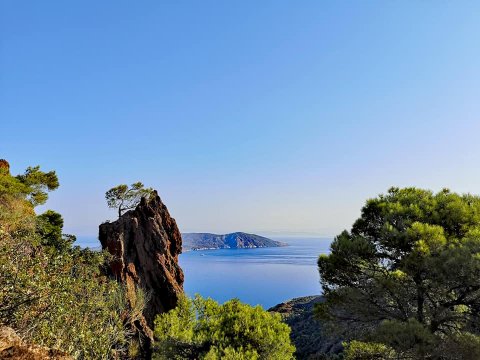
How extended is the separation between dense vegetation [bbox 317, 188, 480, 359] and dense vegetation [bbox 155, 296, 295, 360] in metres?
3.26

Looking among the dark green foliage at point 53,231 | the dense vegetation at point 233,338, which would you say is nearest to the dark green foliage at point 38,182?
the dark green foliage at point 53,231

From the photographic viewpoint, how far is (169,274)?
33.8 meters

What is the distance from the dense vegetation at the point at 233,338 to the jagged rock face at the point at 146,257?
1412 centimetres

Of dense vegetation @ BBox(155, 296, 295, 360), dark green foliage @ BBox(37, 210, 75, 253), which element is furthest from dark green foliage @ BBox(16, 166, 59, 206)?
dense vegetation @ BBox(155, 296, 295, 360)

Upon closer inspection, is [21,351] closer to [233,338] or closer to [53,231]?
[233,338]

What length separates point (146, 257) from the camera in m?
33.6

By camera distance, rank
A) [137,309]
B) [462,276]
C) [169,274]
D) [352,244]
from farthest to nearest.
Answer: [169,274] → [137,309] → [352,244] → [462,276]

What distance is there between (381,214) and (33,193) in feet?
117

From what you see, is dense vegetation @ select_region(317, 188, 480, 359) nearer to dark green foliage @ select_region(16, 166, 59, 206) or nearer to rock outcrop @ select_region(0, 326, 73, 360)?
rock outcrop @ select_region(0, 326, 73, 360)

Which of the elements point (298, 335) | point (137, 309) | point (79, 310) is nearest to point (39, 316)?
point (79, 310)

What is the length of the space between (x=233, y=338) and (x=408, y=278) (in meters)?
8.60

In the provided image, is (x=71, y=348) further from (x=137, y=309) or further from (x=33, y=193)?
(x=33, y=193)

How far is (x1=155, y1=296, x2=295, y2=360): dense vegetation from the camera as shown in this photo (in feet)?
53.2

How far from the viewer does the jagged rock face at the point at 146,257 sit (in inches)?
1257
